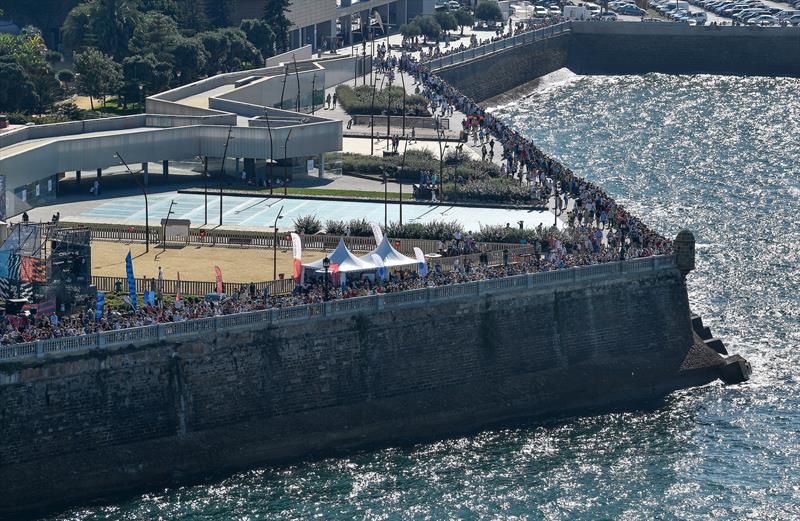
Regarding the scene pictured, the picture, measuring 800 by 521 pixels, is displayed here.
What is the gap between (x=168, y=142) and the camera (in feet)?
385

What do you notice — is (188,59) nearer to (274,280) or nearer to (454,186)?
(454,186)

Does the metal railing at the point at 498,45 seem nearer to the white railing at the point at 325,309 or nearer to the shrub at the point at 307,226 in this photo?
the shrub at the point at 307,226

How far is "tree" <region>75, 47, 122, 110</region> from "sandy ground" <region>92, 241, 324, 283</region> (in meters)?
43.3

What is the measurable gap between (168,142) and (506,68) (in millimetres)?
67518

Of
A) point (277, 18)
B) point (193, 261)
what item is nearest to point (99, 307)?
point (193, 261)

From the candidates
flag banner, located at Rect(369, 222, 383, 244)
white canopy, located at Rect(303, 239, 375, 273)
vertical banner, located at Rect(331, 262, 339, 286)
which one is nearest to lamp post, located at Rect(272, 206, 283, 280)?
white canopy, located at Rect(303, 239, 375, 273)

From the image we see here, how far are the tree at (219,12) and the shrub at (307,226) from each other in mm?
73109

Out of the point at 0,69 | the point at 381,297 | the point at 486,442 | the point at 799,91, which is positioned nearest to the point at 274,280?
the point at 381,297

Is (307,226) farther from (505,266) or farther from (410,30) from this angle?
(410,30)

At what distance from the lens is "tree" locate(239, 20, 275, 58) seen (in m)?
167

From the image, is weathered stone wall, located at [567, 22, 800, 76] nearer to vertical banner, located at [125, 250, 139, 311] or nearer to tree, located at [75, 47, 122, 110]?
tree, located at [75, 47, 122, 110]

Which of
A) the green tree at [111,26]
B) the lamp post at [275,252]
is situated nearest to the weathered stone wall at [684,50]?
the green tree at [111,26]

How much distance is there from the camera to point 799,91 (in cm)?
17825

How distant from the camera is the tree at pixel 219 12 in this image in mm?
173250
